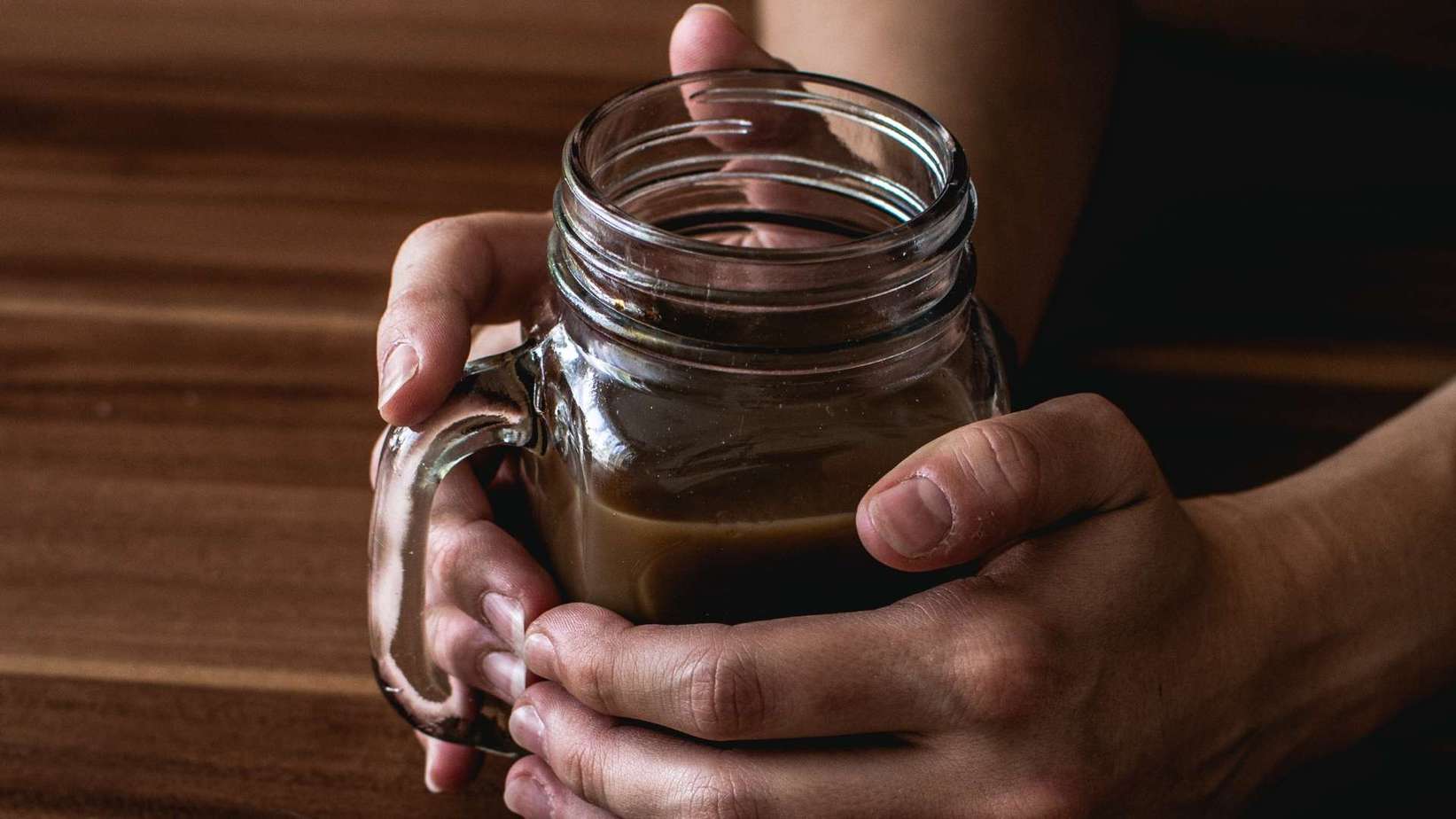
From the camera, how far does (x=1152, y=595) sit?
0.57 meters

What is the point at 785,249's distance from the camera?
1.55 ft

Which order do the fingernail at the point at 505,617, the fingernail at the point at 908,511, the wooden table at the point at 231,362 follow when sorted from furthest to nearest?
the wooden table at the point at 231,362, the fingernail at the point at 505,617, the fingernail at the point at 908,511

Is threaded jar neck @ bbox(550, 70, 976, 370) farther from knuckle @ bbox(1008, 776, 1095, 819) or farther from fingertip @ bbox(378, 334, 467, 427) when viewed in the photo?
knuckle @ bbox(1008, 776, 1095, 819)

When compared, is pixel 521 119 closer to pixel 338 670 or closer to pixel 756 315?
pixel 338 670

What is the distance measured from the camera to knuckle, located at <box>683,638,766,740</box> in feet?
1.60

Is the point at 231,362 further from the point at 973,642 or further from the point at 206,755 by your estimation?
the point at 973,642

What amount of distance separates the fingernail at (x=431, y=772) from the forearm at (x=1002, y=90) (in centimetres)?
41

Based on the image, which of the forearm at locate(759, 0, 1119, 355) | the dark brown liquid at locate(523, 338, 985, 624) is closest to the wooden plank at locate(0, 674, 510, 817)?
the dark brown liquid at locate(523, 338, 985, 624)

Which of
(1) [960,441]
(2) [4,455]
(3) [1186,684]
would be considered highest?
(1) [960,441]

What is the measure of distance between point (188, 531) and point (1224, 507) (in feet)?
1.86

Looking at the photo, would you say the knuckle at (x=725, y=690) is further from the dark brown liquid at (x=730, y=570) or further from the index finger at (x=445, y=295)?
the index finger at (x=445, y=295)

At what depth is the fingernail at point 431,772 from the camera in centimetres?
66

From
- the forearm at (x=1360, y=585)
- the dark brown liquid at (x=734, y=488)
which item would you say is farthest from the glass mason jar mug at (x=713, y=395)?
the forearm at (x=1360, y=585)

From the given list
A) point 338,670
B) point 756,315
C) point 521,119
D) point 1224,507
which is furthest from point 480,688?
point 521,119
